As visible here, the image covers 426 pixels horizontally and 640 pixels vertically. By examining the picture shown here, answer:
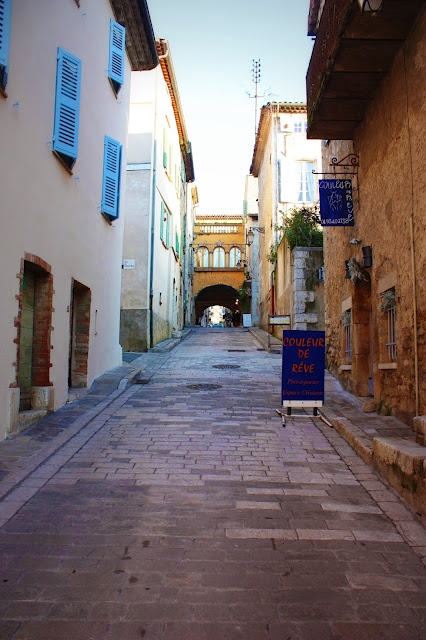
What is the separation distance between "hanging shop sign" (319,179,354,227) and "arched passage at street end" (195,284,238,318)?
3451cm

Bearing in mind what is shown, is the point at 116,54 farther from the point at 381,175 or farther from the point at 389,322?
the point at 389,322

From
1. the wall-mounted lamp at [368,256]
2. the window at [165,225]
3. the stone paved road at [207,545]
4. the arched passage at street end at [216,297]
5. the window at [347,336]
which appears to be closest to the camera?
the stone paved road at [207,545]

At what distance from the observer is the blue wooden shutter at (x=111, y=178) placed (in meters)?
11.1

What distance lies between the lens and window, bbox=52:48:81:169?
Result: 788 cm

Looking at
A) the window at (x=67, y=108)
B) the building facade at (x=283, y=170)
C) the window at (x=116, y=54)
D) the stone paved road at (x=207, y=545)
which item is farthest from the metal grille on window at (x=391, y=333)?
the building facade at (x=283, y=170)

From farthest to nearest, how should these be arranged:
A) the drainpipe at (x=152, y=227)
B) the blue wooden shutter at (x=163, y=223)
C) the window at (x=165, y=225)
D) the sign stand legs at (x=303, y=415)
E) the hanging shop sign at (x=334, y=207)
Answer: the window at (x=165, y=225)
the blue wooden shutter at (x=163, y=223)
the drainpipe at (x=152, y=227)
the hanging shop sign at (x=334, y=207)
the sign stand legs at (x=303, y=415)

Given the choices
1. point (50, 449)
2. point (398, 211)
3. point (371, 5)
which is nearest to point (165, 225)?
point (398, 211)

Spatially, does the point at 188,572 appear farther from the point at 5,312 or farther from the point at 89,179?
the point at 89,179

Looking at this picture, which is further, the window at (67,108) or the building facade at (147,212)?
the building facade at (147,212)

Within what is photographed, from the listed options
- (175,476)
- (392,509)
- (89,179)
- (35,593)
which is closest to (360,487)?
(392,509)

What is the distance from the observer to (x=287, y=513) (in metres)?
4.19

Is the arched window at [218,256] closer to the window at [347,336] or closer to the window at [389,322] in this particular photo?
the window at [347,336]

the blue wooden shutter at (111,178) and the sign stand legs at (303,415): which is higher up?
the blue wooden shutter at (111,178)

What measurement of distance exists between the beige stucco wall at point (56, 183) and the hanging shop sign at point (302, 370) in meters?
3.68
